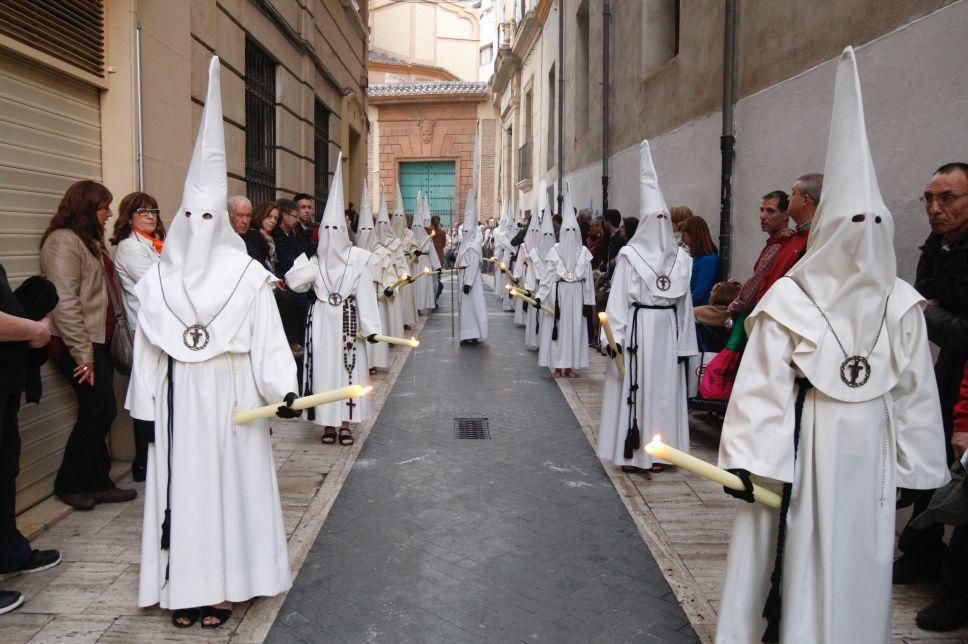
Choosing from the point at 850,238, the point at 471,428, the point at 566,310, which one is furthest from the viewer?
the point at 566,310

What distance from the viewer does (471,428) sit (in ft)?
25.8

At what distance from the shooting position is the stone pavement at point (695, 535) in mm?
4035

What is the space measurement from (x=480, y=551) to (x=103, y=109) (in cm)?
455

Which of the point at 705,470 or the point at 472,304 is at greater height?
the point at 472,304

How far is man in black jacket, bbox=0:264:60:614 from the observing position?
12.9ft

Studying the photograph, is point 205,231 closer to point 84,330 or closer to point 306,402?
point 306,402

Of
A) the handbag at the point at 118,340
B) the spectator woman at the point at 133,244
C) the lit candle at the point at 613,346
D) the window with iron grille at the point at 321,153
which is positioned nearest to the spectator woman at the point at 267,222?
the spectator woman at the point at 133,244

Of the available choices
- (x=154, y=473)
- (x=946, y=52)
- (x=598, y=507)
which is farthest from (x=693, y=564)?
(x=946, y=52)

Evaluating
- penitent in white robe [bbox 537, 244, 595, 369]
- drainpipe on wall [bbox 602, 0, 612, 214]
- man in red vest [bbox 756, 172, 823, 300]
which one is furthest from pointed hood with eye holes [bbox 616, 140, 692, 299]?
drainpipe on wall [bbox 602, 0, 612, 214]

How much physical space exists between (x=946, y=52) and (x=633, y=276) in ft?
8.27

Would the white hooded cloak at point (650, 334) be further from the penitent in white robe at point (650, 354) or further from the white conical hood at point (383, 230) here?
the white conical hood at point (383, 230)

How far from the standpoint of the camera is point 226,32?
9.11 meters

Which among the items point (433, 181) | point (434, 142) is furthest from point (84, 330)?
point (433, 181)

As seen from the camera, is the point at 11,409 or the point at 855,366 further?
the point at 11,409
